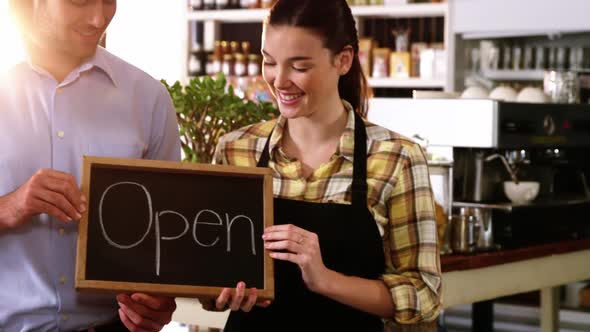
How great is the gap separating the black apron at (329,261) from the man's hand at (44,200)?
422 millimetres

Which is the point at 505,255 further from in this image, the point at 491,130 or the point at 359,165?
the point at 359,165

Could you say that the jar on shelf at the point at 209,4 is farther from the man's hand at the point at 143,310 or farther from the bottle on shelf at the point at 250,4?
the man's hand at the point at 143,310

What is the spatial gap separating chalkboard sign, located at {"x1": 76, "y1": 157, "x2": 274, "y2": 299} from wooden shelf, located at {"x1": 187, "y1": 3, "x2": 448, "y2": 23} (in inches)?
176

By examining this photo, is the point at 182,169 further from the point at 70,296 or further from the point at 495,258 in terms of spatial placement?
the point at 495,258

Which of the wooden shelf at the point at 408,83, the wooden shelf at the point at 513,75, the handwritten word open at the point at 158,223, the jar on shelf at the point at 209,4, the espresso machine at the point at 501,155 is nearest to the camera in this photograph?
the handwritten word open at the point at 158,223

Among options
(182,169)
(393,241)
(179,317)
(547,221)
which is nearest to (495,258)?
(547,221)

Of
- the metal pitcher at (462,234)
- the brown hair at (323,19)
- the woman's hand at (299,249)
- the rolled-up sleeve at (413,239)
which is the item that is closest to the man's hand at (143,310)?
the woman's hand at (299,249)

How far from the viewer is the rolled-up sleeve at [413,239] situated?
180 cm

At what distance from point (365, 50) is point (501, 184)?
287 cm

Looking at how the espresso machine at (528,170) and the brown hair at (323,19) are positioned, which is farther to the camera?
the espresso machine at (528,170)

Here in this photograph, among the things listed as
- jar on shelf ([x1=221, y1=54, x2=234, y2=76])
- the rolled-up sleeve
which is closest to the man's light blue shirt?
the rolled-up sleeve

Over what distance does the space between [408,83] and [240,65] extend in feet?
4.47

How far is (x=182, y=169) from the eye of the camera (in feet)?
5.58

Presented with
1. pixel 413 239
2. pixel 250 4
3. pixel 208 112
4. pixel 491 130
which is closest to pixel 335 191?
pixel 413 239
